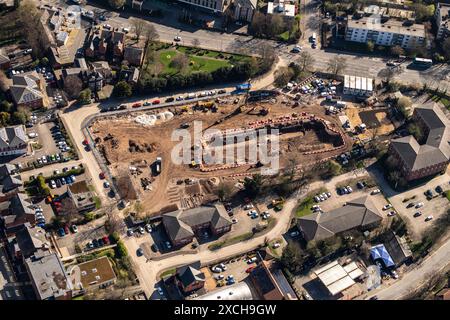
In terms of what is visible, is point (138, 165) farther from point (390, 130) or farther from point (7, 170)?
point (390, 130)

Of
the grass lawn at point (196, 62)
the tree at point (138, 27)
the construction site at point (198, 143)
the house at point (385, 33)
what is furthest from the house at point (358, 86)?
the tree at point (138, 27)

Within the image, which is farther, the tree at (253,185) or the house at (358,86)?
the house at (358,86)

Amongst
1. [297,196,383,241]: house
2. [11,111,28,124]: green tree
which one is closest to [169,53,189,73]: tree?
[11,111,28,124]: green tree

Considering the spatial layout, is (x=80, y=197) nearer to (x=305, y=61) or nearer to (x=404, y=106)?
(x=305, y=61)

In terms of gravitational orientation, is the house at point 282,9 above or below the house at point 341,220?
above

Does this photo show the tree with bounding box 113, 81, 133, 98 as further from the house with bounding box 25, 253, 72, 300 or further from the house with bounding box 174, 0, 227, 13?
the house with bounding box 25, 253, 72, 300

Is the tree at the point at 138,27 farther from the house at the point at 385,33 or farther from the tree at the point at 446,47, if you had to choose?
the tree at the point at 446,47

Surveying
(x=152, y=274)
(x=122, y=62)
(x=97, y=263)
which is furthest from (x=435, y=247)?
(x=122, y=62)
